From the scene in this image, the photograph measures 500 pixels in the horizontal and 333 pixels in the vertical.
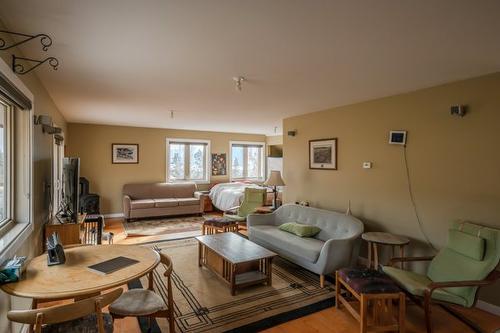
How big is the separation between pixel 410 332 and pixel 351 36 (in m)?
2.47

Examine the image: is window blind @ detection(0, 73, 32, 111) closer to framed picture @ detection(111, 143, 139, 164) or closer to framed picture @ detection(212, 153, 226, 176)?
framed picture @ detection(111, 143, 139, 164)

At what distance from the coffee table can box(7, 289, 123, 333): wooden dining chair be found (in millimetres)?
1481

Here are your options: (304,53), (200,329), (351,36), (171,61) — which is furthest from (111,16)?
(200,329)

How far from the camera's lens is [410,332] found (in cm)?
245

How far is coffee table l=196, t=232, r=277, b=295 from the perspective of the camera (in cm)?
310

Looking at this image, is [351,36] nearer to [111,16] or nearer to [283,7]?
[283,7]

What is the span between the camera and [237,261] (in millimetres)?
2998

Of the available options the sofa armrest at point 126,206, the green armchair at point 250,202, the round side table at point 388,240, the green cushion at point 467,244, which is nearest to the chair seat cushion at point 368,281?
the round side table at point 388,240

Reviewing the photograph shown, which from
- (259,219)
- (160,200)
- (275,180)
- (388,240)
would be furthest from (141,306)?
(160,200)

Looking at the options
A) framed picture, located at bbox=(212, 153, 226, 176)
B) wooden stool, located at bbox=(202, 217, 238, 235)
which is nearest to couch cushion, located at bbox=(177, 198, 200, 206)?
framed picture, located at bbox=(212, 153, 226, 176)

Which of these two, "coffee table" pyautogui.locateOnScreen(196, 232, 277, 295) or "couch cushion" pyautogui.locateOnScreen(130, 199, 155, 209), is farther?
"couch cushion" pyautogui.locateOnScreen(130, 199, 155, 209)

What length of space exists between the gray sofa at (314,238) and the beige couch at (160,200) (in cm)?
298

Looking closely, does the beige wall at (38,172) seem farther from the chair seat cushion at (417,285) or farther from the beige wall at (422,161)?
the beige wall at (422,161)

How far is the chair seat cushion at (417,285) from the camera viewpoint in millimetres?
2434
